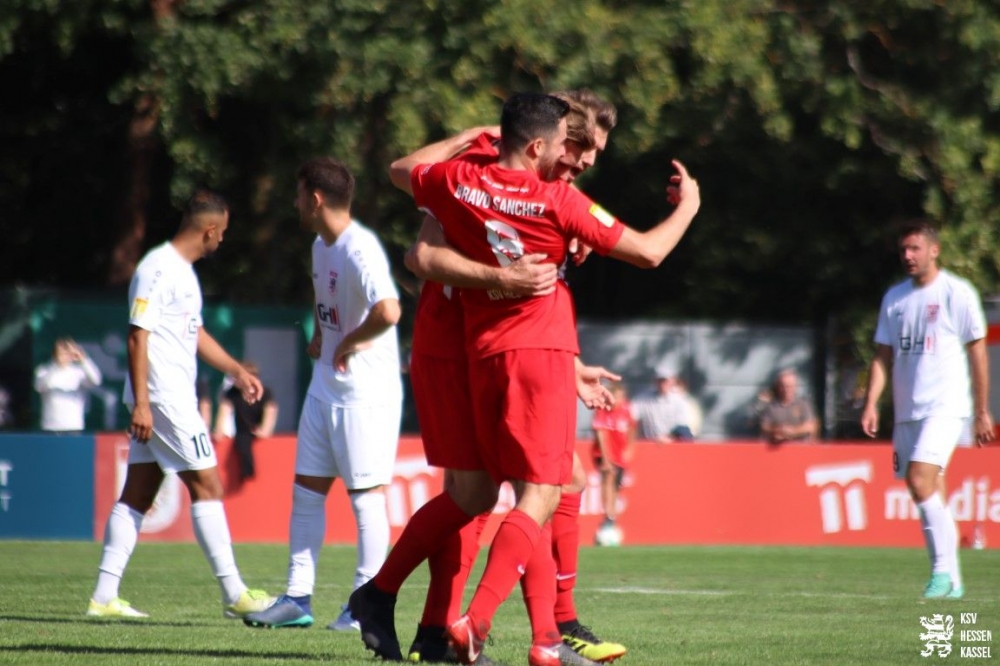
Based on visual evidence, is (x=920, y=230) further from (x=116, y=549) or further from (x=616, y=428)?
(x=616, y=428)

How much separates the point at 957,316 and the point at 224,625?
203 inches

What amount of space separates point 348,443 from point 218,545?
3.20ft

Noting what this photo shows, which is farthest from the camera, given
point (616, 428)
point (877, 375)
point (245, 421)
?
point (616, 428)

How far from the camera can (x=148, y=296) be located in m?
8.55

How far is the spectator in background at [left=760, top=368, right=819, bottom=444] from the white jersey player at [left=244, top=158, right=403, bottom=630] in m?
12.5

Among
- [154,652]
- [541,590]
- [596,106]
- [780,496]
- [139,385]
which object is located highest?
[596,106]

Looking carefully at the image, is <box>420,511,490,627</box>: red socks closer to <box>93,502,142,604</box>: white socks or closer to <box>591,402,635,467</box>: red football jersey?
<box>93,502,142,604</box>: white socks

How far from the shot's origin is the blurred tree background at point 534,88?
802 inches

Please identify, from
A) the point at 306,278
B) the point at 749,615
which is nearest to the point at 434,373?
the point at 749,615

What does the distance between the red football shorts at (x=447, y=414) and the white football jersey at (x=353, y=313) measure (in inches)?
60.6

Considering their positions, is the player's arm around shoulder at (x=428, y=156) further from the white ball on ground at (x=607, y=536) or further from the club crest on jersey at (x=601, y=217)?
the white ball on ground at (x=607, y=536)

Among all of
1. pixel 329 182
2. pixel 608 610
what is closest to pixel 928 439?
pixel 608 610

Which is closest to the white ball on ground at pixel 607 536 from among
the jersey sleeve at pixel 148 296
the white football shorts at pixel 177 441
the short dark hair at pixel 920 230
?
the short dark hair at pixel 920 230

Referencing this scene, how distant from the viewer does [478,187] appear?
19.8 feet
